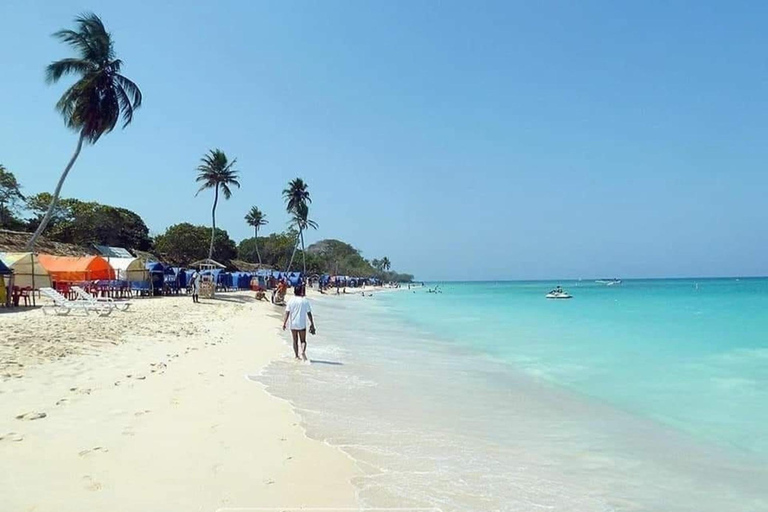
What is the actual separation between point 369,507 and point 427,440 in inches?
74.5

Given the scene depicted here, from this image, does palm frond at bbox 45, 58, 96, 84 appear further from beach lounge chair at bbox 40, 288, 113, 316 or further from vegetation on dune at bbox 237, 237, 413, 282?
vegetation on dune at bbox 237, 237, 413, 282

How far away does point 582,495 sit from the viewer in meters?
4.07

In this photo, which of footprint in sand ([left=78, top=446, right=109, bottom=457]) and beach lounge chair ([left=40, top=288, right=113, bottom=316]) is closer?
footprint in sand ([left=78, top=446, right=109, bottom=457])

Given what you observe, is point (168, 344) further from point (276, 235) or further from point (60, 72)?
point (276, 235)

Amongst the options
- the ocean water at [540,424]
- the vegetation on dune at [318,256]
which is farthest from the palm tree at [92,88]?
the vegetation on dune at [318,256]

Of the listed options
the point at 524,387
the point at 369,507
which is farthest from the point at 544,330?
the point at 369,507

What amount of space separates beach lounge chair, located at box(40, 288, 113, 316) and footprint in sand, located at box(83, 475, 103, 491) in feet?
40.3

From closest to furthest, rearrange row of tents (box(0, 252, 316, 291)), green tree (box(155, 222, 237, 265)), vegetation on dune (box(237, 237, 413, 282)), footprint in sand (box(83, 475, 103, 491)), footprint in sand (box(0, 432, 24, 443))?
1. footprint in sand (box(83, 475, 103, 491))
2. footprint in sand (box(0, 432, 24, 443))
3. row of tents (box(0, 252, 316, 291))
4. green tree (box(155, 222, 237, 265))
5. vegetation on dune (box(237, 237, 413, 282))

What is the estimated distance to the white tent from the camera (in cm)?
2575

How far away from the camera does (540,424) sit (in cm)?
638

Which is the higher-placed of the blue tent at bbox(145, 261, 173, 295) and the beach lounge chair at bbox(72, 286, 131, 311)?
the blue tent at bbox(145, 261, 173, 295)

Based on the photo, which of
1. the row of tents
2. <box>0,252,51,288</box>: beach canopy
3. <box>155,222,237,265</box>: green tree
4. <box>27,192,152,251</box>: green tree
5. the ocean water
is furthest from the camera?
<box>155,222,237,265</box>: green tree

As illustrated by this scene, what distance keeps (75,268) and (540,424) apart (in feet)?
76.1

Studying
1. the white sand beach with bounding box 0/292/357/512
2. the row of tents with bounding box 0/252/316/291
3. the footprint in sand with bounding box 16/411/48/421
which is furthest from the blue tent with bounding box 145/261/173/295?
the footprint in sand with bounding box 16/411/48/421
